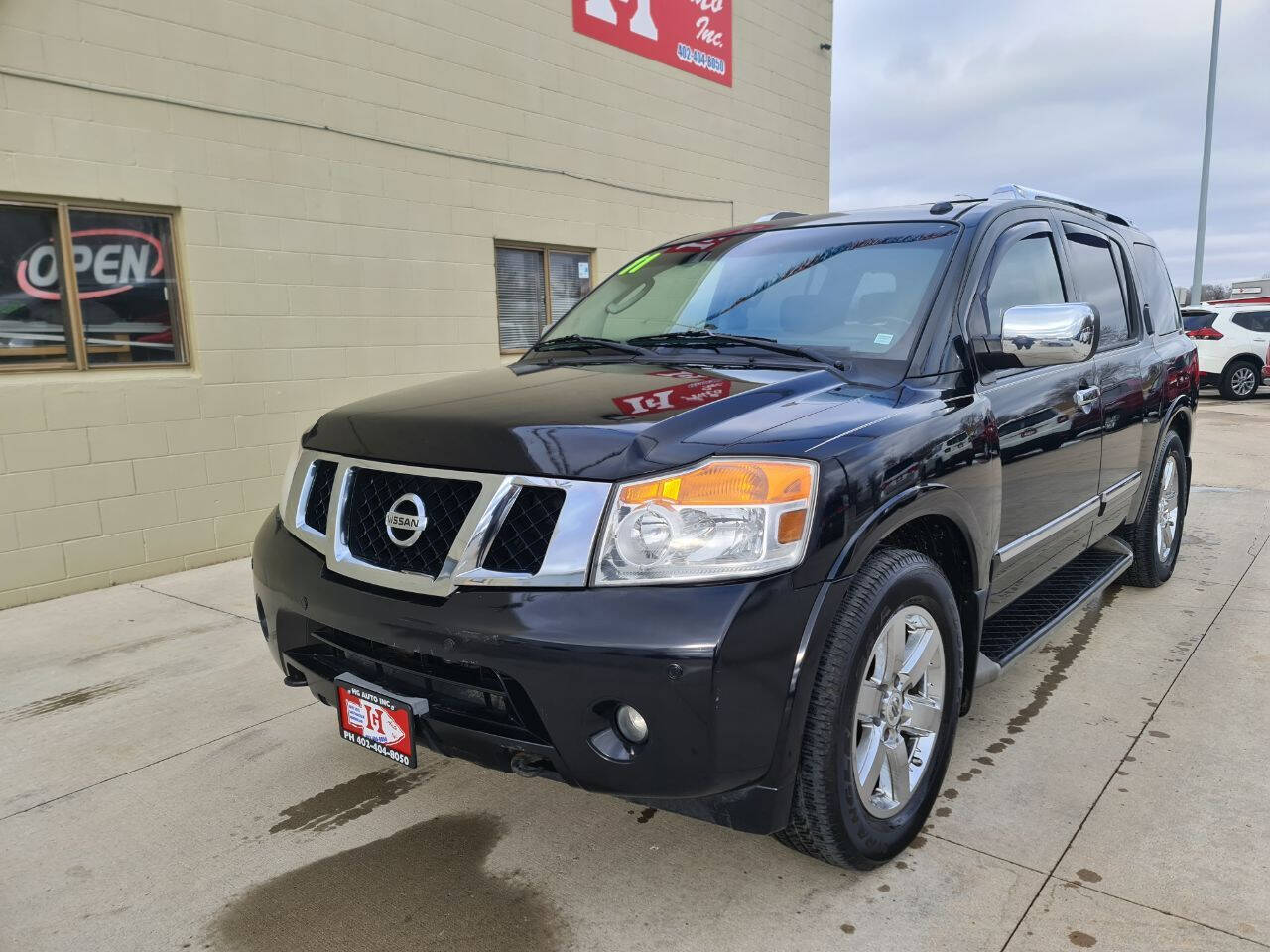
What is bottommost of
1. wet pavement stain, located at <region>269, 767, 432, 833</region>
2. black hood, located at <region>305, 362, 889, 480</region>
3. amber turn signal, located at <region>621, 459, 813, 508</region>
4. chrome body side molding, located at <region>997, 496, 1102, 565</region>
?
wet pavement stain, located at <region>269, 767, 432, 833</region>

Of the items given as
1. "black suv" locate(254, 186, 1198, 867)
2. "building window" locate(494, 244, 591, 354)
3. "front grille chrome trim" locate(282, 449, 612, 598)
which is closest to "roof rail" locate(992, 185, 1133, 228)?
"black suv" locate(254, 186, 1198, 867)

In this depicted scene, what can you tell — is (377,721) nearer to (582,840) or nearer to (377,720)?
(377,720)

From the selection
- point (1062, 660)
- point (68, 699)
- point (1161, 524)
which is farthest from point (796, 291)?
point (68, 699)

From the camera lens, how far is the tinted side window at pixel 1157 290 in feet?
15.5

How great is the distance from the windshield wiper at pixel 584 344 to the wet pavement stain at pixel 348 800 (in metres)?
1.59

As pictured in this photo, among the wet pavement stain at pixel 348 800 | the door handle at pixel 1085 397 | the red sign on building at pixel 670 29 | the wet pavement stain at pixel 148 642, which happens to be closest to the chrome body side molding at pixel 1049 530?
the door handle at pixel 1085 397

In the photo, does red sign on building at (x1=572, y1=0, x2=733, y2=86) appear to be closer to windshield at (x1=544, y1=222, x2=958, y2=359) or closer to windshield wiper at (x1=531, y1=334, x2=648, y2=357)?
windshield at (x1=544, y1=222, x2=958, y2=359)

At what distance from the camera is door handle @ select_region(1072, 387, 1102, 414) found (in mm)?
3564

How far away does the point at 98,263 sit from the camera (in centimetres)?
559

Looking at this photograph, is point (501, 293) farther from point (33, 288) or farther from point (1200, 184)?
point (1200, 184)

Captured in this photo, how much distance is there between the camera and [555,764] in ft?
6.98

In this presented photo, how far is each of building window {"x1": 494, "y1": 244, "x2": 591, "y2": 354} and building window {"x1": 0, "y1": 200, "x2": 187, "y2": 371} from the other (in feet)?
9.11

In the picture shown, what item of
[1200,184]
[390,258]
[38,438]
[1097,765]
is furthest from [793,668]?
[1200,184]

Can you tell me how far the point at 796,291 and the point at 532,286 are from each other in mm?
5430
